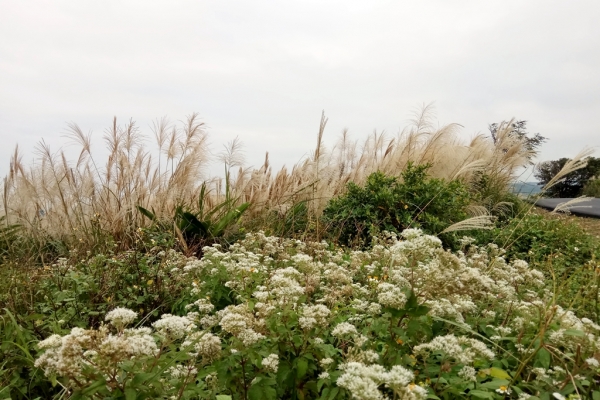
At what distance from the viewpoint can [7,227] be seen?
5.45 m

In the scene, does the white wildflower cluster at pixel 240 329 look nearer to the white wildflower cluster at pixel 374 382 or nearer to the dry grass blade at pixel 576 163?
the white wildflower cluster at pixel 374 382

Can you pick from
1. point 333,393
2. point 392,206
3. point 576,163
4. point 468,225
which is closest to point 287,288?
point 333,393

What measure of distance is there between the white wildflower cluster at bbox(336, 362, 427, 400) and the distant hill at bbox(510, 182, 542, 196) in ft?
22.5

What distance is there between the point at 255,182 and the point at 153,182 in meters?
1.41

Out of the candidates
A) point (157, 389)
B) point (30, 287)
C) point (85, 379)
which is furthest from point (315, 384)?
point (30, 287)

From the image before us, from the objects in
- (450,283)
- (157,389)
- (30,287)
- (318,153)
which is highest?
(318,153)

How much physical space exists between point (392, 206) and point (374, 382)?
170 inches

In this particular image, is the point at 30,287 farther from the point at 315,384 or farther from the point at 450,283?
the point at 450,283

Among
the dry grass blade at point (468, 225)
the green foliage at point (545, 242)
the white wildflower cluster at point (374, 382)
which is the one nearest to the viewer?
the white wildflower cluster at point (374, 382)

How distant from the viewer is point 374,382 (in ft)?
4.58

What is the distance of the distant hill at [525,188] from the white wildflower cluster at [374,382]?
6866 mm

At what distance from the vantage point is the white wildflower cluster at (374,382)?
129 cm

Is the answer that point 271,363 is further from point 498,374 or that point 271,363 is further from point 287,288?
point 498,374

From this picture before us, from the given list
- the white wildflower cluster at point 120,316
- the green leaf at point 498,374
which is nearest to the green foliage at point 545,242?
the green leaf at point 498,374
